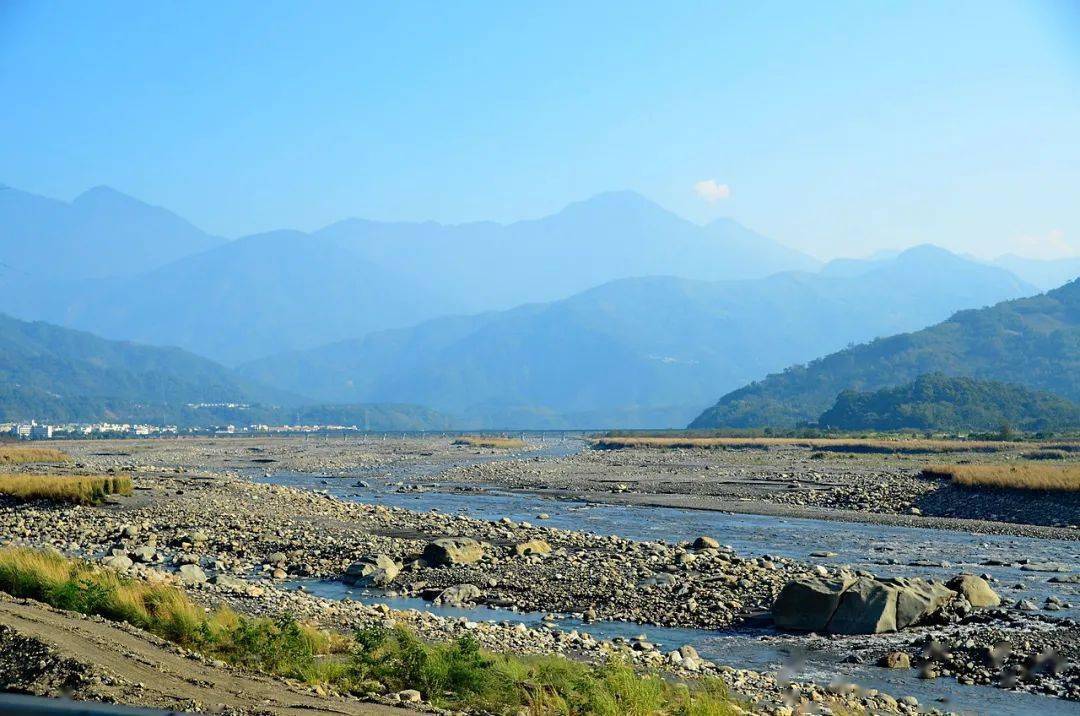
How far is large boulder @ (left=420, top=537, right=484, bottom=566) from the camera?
26.6 meters

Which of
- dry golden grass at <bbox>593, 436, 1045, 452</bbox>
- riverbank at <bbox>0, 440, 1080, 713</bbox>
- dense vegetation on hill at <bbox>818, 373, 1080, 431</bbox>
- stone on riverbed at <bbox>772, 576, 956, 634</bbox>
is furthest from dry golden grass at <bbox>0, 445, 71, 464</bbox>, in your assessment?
dense vegetation on hill at <bbox>818, 373, 1080, 431</bbox>

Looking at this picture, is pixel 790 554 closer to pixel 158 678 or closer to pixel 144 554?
pixel 144 554

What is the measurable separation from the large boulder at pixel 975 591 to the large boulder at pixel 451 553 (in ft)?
40.7

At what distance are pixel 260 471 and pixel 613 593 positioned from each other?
56334 millimetres

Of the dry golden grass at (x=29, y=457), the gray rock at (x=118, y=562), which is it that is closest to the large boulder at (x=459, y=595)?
the gray rock at (x=118, y=562)

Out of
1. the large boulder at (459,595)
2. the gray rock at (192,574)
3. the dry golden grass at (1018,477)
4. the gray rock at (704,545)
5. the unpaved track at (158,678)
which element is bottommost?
the large boulder at (459,595)

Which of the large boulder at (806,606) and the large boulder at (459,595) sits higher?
the large boulder at (806,606)

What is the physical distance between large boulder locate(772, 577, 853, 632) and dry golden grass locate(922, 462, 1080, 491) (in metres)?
29.6

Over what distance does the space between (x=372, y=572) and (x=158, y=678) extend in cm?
1248

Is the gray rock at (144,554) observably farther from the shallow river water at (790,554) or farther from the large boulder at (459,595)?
the large boulder at (459,595)

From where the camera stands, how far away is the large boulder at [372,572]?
24219 mm

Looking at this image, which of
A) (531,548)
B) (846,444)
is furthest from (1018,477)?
(846,444)

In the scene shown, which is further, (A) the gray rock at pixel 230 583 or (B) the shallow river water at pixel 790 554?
(A) the gray rock at pixel 230 583

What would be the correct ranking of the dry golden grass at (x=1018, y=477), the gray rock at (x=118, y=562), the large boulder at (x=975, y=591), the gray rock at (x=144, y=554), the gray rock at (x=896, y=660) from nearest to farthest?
1. the gray rock at (x=896, y=660)
2. the large boulder at (x=975, y=591)
3. the gray rock at (x=118, y=562)
4. the gray rock at (x=144, y=554)
5. the dry golden grass at (x=1018, y=477)
